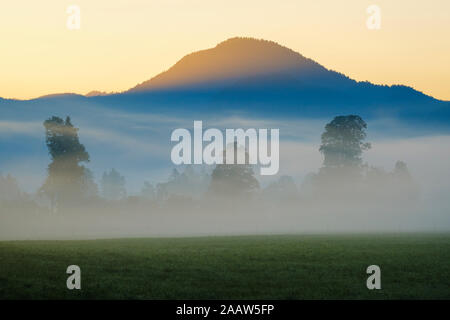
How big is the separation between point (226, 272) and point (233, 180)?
80.2 metres

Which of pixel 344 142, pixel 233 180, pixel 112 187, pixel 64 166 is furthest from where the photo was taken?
pixel 112 187

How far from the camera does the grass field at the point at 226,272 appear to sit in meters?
32.9

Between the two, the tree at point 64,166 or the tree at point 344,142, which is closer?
the tree at point 64,166

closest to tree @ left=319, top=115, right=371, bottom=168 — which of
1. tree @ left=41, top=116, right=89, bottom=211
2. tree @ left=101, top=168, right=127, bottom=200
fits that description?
tree @ left=41, top=116, right=89, bottom=211

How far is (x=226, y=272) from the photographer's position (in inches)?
1528

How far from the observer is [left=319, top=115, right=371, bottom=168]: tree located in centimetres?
12775

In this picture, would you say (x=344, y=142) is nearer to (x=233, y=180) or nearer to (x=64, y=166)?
(x=233, y=180)

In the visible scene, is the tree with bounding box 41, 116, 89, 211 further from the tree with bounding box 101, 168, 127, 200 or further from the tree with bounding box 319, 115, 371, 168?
the tree with bounding box 101, 168, 127, 200

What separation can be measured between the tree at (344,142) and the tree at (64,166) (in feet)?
159

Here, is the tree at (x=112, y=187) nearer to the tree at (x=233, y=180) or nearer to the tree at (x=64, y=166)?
the tree at (x=64, y=166)

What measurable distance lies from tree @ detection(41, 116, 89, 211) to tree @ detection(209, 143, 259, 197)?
24.4 meters

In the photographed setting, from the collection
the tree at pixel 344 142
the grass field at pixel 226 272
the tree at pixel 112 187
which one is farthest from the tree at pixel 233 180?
the grass field at pixel 226 272

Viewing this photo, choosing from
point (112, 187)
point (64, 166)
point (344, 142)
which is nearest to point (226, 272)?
point (64, 166)
